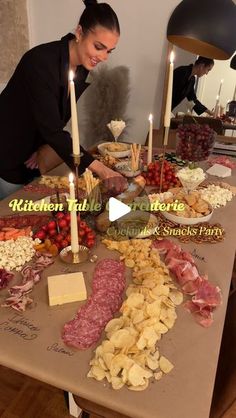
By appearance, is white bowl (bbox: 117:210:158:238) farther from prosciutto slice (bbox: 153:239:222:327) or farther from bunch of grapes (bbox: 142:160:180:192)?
bunch of grapes (bbox: 142:160:180:192)

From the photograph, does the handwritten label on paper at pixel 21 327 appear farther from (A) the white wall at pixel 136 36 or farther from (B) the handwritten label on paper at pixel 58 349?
(A) the white wall at pixel 136 36

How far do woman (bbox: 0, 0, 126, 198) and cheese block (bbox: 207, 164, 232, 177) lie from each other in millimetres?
607

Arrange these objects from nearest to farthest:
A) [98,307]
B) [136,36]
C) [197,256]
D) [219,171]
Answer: [98,307] < [197,256] < [219,171] < [136,36]

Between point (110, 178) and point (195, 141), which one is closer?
point (110, 178)

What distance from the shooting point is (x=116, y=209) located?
3.80ft

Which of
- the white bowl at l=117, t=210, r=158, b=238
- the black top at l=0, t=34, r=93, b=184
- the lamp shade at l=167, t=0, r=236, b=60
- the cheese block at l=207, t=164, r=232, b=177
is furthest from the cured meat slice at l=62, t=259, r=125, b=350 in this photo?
the cheese block at l=207, t=164, r=232, b=177

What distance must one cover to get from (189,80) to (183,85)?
0.05 metres

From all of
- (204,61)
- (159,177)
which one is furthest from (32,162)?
(204,61)

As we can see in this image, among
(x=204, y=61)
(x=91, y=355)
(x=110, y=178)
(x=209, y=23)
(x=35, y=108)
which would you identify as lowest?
(x=91, y=355)

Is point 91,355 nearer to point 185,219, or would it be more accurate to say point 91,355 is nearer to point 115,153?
→ point 185,219

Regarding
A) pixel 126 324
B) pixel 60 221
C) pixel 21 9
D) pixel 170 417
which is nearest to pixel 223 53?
pixel 60 221

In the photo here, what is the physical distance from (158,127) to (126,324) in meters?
2.22

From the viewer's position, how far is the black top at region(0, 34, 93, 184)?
140 centimetres

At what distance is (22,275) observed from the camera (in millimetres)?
933
